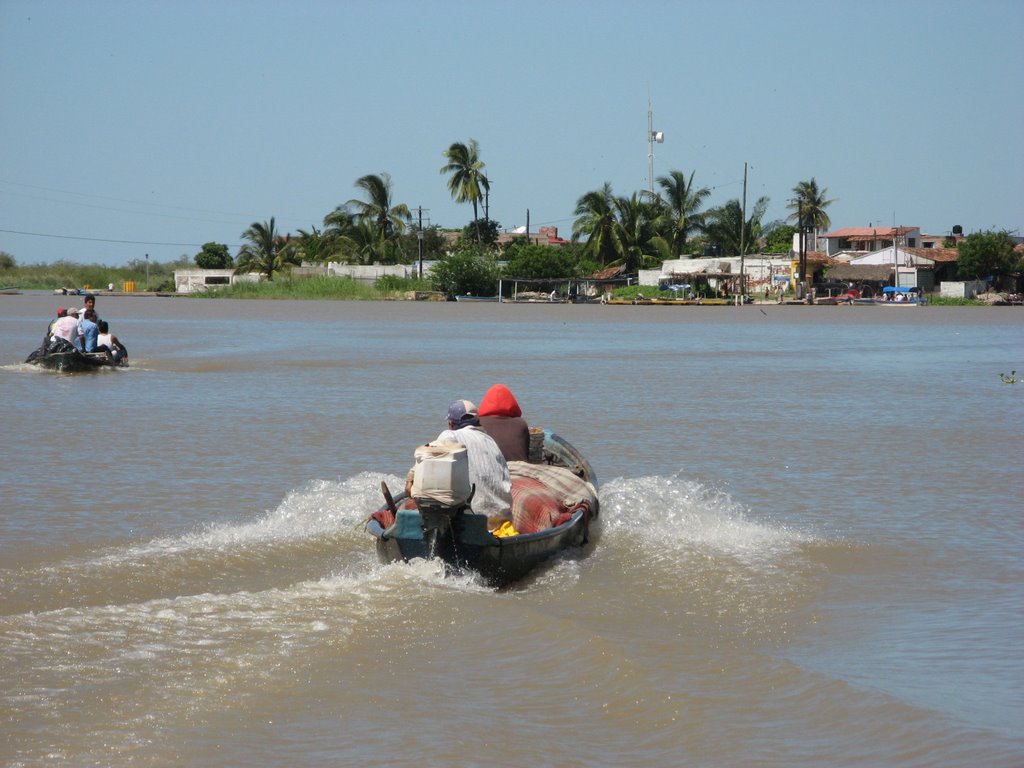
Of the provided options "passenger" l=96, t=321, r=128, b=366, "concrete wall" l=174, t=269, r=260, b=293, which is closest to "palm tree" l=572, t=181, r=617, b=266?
"concrete wall" l=174, t=269, r=260, b=293

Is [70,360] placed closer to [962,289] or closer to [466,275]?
[466,275]

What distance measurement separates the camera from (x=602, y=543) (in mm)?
9992

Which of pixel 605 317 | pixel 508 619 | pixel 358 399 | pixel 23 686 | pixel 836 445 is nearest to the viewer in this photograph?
pixel 23 686

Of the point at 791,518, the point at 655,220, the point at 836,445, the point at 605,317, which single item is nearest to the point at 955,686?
the point at 791,518

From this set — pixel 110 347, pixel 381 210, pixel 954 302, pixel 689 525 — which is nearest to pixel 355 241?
pixel 381 210

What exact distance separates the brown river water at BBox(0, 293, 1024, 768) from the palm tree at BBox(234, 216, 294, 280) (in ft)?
238

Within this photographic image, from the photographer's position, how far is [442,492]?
7926 mm

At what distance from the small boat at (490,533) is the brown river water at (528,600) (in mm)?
143

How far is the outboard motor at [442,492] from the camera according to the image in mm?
7914

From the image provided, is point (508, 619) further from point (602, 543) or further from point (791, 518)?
point (791, 518)

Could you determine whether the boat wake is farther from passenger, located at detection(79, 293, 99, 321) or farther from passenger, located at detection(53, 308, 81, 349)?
passenger, located at detection(53, 308, 81, 349)

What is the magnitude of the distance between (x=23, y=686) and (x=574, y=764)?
284 centimetres

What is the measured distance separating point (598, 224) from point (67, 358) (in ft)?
190

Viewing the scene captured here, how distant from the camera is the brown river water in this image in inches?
232
